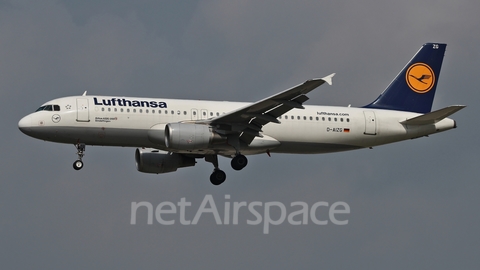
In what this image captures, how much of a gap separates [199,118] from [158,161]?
13.8ft

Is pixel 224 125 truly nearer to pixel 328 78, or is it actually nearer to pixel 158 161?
pixel 158 161

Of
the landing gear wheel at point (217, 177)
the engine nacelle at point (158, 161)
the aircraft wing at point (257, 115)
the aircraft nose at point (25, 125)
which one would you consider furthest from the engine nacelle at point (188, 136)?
the aircraft nose at point (25, 125)

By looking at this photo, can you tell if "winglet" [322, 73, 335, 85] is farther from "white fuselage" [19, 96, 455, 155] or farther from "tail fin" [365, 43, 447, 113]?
"tail fin" [365, 43, 447, 113]

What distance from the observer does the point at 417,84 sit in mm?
54594

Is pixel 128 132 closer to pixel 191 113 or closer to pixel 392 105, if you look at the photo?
pixel 191 113

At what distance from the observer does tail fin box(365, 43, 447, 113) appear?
53.7m

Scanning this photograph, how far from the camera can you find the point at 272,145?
49.6 meters

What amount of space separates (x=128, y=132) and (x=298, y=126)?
8.62m

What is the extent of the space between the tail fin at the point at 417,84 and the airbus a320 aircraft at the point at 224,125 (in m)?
0.07

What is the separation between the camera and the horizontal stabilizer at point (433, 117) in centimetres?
4939

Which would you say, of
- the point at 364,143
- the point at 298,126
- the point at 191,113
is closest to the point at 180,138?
the point at 191,113

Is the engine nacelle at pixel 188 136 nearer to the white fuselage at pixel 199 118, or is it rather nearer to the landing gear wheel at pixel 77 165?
the white fuselage at pixel 199 118

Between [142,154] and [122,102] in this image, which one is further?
[142,154]

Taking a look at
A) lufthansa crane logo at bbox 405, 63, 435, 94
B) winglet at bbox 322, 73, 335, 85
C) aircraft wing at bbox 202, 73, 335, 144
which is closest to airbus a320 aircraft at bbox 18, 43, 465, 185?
aircraft wing at bbox 202, 73, 335, 144
